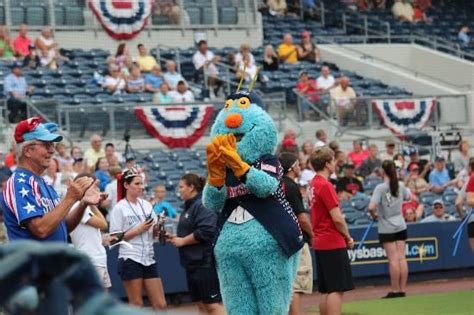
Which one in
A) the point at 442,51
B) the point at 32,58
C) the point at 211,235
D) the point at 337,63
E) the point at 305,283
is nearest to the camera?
the point at 211,235

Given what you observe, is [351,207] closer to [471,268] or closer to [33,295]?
[471,268]

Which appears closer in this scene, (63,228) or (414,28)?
(63,228)

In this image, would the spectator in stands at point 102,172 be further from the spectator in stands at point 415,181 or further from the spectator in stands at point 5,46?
the spectator in stands at point 5,46

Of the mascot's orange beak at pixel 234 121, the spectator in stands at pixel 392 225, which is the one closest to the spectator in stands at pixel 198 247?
the mascot's orange beak at pixel 234 121

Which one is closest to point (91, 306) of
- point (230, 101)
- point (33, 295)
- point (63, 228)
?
point (33, 295)

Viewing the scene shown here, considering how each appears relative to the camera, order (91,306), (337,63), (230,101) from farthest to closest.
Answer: (337,63), (230,101), (91,306)

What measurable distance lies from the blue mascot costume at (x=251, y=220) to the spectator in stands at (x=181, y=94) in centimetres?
1226

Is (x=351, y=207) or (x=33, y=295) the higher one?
(x=33, y=295)

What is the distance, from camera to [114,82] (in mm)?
20562

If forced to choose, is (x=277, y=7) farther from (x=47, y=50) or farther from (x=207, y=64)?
(x=47, y=50)

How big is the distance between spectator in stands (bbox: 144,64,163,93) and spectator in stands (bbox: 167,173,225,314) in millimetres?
10263

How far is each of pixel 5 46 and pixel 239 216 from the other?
13895 mm

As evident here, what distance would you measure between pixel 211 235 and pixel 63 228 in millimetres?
4078

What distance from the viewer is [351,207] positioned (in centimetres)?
1767
